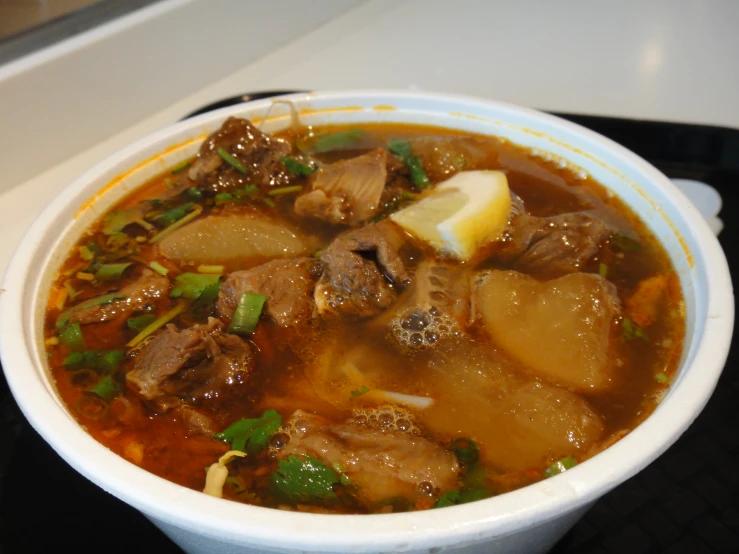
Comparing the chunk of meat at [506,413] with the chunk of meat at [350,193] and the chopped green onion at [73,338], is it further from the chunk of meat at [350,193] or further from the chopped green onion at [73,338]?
the chopped green onion at [73,338]

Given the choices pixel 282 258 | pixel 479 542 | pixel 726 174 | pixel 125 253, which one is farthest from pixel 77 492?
pixel 726 174

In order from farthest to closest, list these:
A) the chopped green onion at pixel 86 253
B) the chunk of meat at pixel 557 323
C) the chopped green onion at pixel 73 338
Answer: the chopped green onion at pixel 86 253 → the chopped green onion at pixel 73 338 → the chunk of meat at pixel 557 323

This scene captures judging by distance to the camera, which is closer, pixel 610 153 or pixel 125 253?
pixel 125 253

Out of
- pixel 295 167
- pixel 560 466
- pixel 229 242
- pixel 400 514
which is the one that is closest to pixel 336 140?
pixel 295 167

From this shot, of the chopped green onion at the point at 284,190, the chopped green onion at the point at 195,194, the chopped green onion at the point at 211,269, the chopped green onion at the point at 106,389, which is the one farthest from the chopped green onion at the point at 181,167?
the chopped green onion at the point at 106,389

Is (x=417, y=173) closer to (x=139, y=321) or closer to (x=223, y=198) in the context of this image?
(x=223, y=198)

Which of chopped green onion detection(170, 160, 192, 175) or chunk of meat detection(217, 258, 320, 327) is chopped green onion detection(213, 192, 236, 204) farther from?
chunk of meat detection(217, 258, 320, 327)

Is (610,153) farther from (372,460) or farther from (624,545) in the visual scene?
(372,460)

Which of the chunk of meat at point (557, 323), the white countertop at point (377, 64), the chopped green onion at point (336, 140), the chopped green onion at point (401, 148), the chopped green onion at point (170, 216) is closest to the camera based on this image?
the chunk of meat at point (557, 323)
